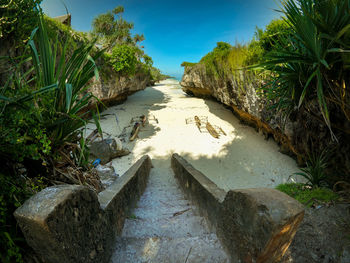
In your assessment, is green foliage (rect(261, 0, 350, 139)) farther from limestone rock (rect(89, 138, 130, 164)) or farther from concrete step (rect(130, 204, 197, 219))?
limestone rock (rect(89, 138, 130, 164))

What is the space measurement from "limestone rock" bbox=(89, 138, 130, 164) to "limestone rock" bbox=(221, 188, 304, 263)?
5911 mm

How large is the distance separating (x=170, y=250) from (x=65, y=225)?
0.87 meters

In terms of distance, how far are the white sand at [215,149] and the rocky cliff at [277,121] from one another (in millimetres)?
671

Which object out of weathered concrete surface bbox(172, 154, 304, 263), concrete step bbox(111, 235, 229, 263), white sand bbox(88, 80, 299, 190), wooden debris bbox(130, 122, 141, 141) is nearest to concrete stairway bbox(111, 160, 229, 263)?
concrete step bbox(111, 235, 229, 263)

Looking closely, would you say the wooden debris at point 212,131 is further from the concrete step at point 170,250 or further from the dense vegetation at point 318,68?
the concrete step at point 170,250

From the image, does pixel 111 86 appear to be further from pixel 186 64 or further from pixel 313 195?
pixel 313 195

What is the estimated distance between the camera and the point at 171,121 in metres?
9.94

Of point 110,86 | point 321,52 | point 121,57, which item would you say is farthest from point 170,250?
point 121,57

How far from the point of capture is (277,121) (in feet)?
19.1

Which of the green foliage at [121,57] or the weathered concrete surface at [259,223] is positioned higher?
the green foliage at [121,57]

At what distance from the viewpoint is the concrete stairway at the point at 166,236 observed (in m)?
1.36

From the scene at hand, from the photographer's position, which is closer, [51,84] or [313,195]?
[51,84]

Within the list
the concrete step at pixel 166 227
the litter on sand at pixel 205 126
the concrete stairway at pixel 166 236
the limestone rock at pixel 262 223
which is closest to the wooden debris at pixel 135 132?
the litter on sand at pixel 205 126

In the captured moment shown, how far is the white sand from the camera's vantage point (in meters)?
5.72
